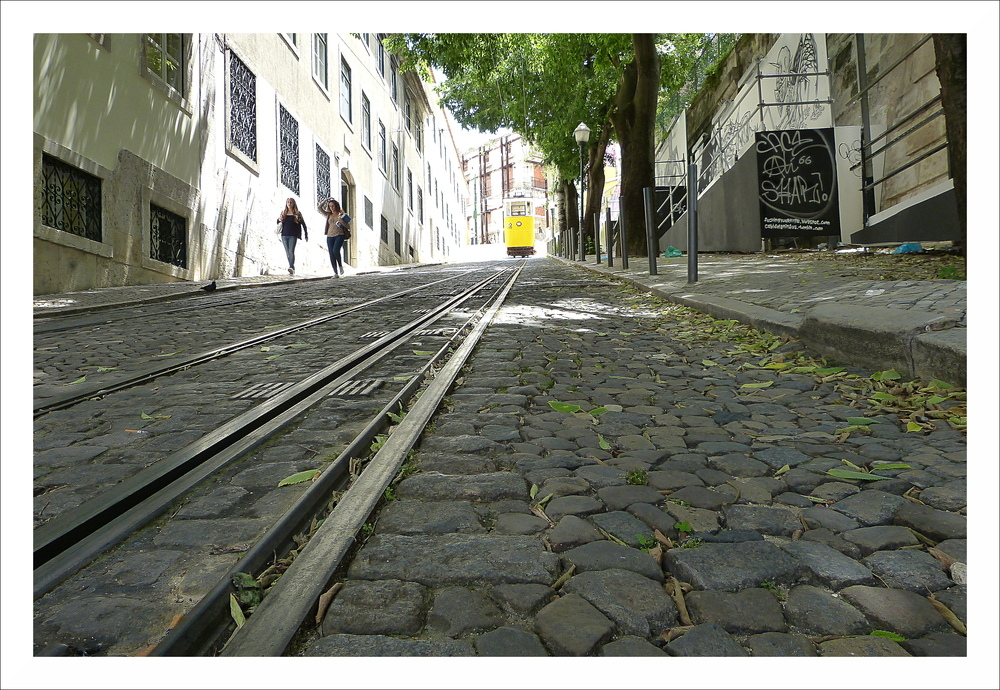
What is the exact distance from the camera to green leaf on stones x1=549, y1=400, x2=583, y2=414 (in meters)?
2.89

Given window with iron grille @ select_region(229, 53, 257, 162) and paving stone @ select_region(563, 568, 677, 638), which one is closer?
paving stone @ select_region(563, 568, 677, 638)

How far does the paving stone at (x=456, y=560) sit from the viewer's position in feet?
4.63

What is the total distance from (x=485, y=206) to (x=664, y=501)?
7942 centimetres

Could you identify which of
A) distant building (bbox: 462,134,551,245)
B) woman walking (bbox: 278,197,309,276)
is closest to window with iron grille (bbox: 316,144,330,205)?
woman walking (bbox: 278,197,309,276)

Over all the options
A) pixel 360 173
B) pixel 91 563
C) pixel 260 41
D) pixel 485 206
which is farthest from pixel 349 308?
pixel 485 206

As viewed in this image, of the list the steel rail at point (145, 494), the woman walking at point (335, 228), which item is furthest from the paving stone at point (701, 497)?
the woman walking at point (335, 228)

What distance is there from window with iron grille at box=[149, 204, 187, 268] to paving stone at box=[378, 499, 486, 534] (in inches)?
410

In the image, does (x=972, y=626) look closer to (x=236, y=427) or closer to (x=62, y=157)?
(x=236, y=427)

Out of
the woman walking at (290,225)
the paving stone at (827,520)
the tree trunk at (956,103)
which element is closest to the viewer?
the paving stone at (827,520)

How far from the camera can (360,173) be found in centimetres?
2380

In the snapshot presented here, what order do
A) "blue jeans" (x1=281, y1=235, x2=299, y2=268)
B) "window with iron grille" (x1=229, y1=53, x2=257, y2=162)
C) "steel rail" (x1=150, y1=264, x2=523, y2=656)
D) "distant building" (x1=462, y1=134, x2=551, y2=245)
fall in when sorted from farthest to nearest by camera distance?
"distant building" (x1=462, y1=134, x2=551, y2=245), "blue jeans" (x1=281, y1=235, x2=299, y2=268), "window with iron grille" (x1=229, y1=53, x2=257, y2=162), "steel rail" (x1=150, y1=264, x2=523, y2=656)

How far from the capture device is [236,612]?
1.23 meters

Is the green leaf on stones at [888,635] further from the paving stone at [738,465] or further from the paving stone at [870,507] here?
the paving stone at [738,465]

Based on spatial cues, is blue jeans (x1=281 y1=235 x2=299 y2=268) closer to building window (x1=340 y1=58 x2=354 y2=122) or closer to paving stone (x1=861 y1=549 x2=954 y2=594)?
building window (x1=340 y1=58 x2=354 y2=122)
